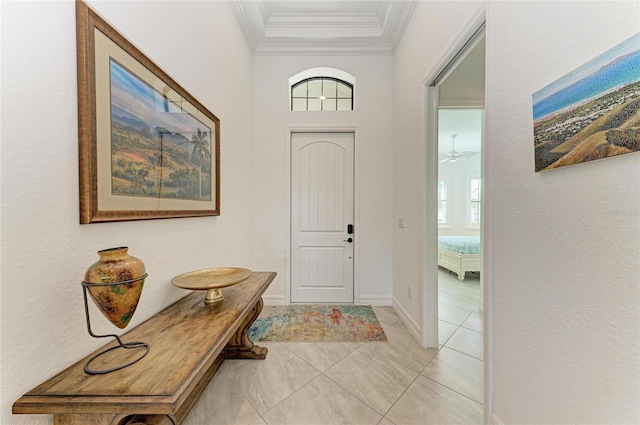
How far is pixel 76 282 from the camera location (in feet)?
2.96

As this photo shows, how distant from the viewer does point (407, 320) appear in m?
2.46

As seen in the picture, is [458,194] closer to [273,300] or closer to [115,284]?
[273,300]

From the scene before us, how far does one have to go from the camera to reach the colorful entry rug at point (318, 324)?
2.26 meters

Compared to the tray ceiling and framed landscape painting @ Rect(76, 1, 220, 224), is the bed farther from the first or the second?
framed landscape painting @ Rect(76, 1, 220, 224)

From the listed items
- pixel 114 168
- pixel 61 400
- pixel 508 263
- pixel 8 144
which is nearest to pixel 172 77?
pixel 114 168

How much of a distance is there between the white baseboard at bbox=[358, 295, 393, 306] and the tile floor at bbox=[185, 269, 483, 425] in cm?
69

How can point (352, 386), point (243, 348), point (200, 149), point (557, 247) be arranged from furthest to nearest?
point (243, 348)
point (200, 149)
point (352, 386)
point (557, 247)

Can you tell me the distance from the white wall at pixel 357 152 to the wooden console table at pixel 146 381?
1.87m

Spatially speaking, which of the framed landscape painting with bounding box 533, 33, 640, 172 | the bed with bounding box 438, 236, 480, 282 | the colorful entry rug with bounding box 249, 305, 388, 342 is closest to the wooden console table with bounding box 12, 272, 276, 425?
the colorful entry rug with bounding box 249, 305, 388, 342

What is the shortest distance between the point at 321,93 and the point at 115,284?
3154 millimetres

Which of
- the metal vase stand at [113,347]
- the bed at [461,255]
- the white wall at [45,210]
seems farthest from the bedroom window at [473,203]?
the metal vase stand at [113,347]

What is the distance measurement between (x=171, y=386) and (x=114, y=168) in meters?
0.92

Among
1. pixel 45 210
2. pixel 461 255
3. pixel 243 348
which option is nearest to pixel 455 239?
pixel 461 255

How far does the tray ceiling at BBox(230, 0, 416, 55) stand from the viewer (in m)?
2.58
